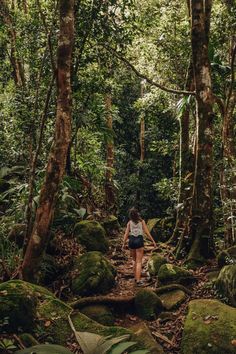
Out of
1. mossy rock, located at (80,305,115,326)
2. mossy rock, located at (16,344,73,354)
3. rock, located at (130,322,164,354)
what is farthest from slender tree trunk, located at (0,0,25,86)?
mossy rock, located at (16,344,73,354)

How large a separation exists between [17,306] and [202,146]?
5.73 metres

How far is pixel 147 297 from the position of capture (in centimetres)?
734

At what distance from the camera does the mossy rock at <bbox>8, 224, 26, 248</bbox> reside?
29.5 feet

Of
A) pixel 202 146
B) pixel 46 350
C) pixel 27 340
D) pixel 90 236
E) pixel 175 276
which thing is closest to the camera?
pixel 46 350

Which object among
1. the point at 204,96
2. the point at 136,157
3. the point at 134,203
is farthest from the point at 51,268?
the point at 136,157

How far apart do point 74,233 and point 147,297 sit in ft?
11.4

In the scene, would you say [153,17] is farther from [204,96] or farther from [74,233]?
[74,233]

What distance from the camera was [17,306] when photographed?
16.4 feet

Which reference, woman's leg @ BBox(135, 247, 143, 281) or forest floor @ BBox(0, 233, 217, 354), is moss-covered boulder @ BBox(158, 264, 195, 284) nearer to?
forest floor @ BBox(0, 233, 217, 354)

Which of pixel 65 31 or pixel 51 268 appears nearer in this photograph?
pixel 65 31

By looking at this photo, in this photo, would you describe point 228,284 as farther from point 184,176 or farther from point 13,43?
point 13,43

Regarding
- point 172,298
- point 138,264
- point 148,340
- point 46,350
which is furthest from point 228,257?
point 46,350

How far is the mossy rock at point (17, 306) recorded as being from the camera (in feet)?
16.0

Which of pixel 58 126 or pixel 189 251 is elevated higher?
pixel 58 126
